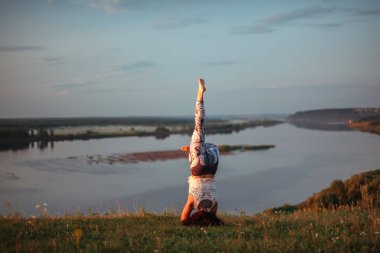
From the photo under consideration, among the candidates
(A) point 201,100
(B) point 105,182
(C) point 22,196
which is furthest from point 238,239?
(B) point 105,182

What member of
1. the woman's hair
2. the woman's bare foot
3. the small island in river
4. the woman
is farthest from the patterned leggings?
the small island in river

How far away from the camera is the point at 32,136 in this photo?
89625mm

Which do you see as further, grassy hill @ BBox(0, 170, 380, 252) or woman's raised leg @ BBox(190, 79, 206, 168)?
woman's raised leg @ BBox(190, 79, 206, 168)

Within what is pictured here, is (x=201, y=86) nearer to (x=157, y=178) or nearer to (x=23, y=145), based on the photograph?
(x=157, y=178)

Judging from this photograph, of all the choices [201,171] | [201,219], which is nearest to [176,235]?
[201,219]

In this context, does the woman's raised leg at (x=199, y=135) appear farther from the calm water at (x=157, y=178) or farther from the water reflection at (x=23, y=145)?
the water reflection at (x=23, y=145)

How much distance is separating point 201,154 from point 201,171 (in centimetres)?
39

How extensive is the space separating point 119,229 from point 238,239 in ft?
9.01

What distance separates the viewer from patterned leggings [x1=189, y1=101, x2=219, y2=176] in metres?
9.40

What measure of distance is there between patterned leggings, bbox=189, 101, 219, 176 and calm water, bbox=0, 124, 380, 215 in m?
17.8

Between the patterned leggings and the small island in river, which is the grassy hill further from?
the small island in river

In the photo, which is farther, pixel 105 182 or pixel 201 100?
pixel 105 182

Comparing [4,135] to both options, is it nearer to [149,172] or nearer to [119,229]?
[149,172]

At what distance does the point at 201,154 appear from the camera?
9.40 m
